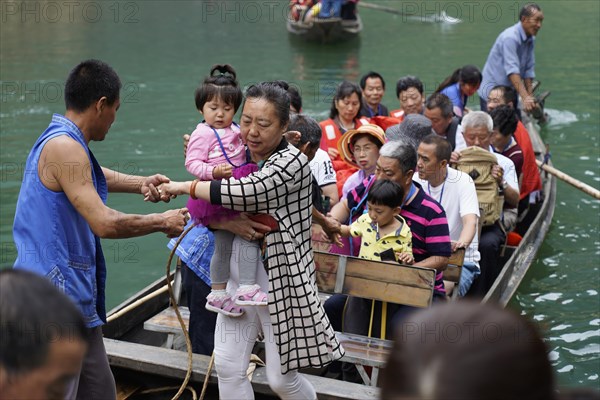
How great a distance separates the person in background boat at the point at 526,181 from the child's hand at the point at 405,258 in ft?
9.35

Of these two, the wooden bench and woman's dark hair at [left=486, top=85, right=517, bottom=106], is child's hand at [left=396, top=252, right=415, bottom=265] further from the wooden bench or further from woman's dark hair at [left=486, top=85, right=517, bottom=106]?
woman's dark hair at [left=486, top=85, right=517, bottom=106]

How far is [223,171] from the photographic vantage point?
3264 mm

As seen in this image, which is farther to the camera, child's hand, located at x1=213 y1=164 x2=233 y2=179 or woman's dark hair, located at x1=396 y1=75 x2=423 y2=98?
woman's dark hair, located at x1=396 y1=75 x2=423 y2=98

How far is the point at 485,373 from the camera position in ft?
3.44

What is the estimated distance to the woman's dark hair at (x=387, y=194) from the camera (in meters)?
4.00

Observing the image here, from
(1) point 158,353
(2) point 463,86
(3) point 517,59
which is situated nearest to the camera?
(1) point 158,353

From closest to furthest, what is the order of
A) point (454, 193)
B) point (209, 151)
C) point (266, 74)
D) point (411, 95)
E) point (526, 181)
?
point (209, 151), point (454, 193), point (526, 181), point (411, 95), point (266, 74)

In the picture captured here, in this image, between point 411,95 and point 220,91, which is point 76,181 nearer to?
point 220,91

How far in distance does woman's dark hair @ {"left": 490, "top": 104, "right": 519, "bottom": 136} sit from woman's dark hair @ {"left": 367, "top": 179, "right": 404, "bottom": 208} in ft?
8.21

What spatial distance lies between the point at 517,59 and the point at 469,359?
7.88 meters

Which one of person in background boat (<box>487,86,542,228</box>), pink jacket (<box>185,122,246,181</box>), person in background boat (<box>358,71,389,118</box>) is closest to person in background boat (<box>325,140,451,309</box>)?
pink jacket (<box>185,122,246,181</box>)

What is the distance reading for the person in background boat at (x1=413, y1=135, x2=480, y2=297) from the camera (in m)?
4.88

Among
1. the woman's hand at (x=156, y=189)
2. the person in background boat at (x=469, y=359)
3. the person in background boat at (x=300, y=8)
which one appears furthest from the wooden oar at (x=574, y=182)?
the person in background boat at (x=300, y=8)

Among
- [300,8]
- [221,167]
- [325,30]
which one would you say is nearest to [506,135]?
[221,167]
